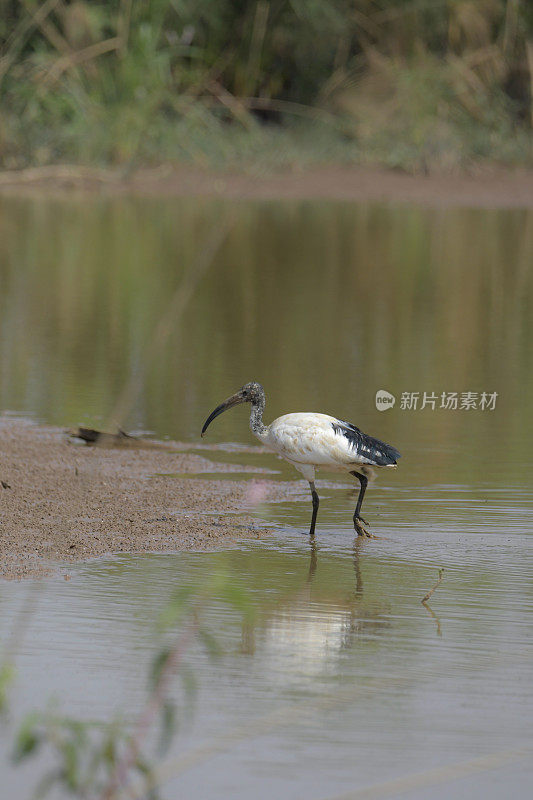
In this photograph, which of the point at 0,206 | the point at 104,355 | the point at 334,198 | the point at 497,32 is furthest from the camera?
the point at 497,32

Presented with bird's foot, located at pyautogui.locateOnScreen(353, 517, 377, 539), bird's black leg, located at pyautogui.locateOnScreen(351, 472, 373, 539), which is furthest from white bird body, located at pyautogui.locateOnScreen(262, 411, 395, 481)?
bird's foot, located at pyautogui.locateOnScreen(353, 517, 377, 539)

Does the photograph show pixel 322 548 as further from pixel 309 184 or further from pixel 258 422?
pixel 309 184

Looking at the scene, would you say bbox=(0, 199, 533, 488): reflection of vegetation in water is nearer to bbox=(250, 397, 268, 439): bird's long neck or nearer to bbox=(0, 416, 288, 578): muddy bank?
bbox=(0, 416, 288, 578): muddy bank

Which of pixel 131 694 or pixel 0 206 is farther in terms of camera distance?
pixel 0 206

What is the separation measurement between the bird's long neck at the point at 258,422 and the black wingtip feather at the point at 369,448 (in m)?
0.45

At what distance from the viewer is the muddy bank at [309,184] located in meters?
25.2

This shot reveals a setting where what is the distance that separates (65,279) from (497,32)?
48.6ft

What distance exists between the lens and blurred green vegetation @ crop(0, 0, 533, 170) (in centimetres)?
2530

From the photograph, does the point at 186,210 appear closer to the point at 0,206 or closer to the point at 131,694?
the point at 0,206

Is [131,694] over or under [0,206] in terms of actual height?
over

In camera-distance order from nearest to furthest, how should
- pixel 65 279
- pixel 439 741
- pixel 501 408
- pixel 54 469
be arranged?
pixel 439 741, pixel 54 469, pixel 501 408, pixel 65 279

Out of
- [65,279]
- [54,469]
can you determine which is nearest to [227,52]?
[65,279]

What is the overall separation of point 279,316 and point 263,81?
15621mm

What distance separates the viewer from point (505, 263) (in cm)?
1889
